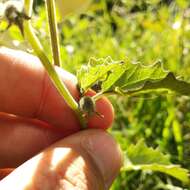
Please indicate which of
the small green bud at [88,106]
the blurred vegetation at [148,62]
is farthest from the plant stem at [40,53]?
the blurred vegetation at [148,62]

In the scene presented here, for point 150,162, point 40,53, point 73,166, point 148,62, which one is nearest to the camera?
point 40,53

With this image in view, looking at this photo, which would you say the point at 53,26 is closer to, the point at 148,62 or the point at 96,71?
the point at 96,71

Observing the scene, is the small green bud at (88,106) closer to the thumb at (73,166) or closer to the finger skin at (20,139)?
the thumb at (73,166)

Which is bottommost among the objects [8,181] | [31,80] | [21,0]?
[8,181]

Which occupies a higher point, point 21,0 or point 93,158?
point 21,0

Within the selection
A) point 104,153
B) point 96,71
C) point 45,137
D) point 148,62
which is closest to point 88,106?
point 96,71

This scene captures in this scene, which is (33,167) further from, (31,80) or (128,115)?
(128,115)

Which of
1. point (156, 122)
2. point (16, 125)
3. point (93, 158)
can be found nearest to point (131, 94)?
point (93, 158)

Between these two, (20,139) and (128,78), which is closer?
(128,78)
